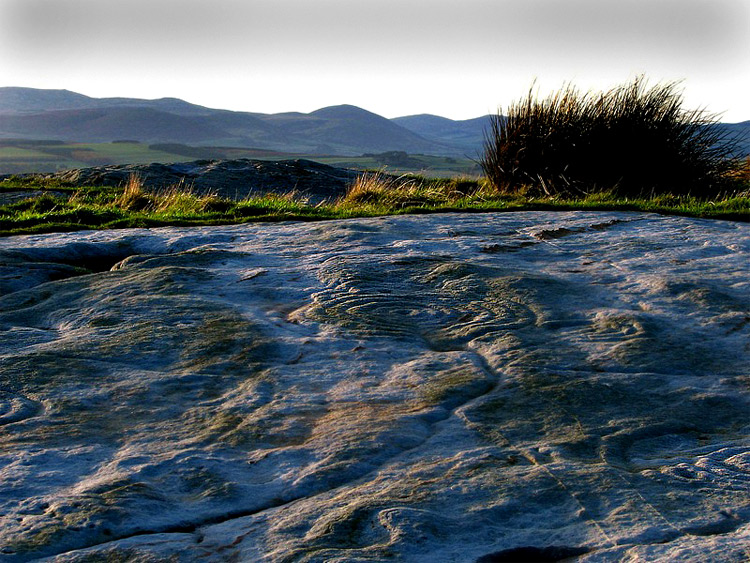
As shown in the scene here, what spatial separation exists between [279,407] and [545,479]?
1103mm

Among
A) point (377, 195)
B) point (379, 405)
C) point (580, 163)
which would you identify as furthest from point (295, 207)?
point (379, 405)

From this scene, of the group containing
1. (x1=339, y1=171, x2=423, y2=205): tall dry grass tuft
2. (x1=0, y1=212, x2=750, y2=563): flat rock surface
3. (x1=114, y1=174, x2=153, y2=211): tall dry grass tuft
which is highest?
(x1=339, y1=171, x2=423, y2=205): tall dry grass tuft

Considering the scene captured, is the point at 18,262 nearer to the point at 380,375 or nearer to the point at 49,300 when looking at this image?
the point at 49,300

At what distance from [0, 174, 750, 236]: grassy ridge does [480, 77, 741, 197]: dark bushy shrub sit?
493 mm

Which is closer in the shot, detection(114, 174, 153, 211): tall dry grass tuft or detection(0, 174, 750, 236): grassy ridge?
detection(0, 174, 750, 236): grassy ridge

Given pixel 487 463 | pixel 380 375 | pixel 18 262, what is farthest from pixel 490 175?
pixel 487 463

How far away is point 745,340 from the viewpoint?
12.2ft

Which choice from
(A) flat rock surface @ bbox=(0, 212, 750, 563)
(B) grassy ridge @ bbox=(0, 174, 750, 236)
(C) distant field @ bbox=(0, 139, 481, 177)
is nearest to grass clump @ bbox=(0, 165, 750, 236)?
(B) grassy ridge @ bbox=(0, 174, 750, 236)

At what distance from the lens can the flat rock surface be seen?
2.25 meters

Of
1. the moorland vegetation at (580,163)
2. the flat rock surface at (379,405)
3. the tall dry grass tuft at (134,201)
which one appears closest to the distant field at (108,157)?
the moorland vegetation at (580,163)

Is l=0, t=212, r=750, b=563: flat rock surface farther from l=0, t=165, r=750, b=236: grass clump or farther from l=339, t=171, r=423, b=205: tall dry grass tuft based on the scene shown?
l=339, t=171, r=423, b=205: tall dry grass tuft

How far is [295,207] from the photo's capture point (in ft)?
27.8

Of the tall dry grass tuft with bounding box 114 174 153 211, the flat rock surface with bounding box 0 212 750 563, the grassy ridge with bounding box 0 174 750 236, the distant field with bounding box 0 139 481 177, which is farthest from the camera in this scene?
the distant field with bounding box 0 139 481 177

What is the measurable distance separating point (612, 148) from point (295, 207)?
489 centimetres
